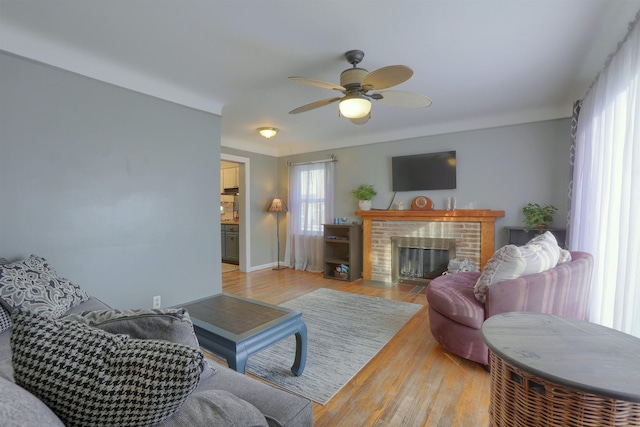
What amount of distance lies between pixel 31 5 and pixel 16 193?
1234mm

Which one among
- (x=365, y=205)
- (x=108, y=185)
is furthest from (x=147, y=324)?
(x=365, y=205)

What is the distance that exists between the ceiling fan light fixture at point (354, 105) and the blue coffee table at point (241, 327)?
1.61 metres

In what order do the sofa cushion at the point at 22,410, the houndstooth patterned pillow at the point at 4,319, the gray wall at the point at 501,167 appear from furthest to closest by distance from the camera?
the gray wall at the point at 501,167 < the houndstooth patterned pillow at the point at 4,319 < the sofa cushion at the point at 22,410

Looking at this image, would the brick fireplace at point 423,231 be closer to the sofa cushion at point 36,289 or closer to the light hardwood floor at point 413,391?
the light hardwood floor at point 413,391

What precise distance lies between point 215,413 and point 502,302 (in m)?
1.95

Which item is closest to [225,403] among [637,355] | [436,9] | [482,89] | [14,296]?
[637,355]

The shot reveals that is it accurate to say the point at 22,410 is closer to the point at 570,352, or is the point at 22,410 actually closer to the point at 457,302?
the point at 570,352

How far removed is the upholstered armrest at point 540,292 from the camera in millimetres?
2016

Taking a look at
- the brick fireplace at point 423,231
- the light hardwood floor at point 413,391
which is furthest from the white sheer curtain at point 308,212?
the light hardwood floor at point 413,391

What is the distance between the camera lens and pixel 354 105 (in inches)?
93.7

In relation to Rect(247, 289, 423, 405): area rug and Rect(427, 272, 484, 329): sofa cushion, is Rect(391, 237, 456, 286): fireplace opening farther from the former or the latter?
Rect(427, 272, 484, 329): sofa cushion

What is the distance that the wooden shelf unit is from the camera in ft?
16.3

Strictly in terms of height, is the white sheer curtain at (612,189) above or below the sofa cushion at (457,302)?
above

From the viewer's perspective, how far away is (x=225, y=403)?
855mm
